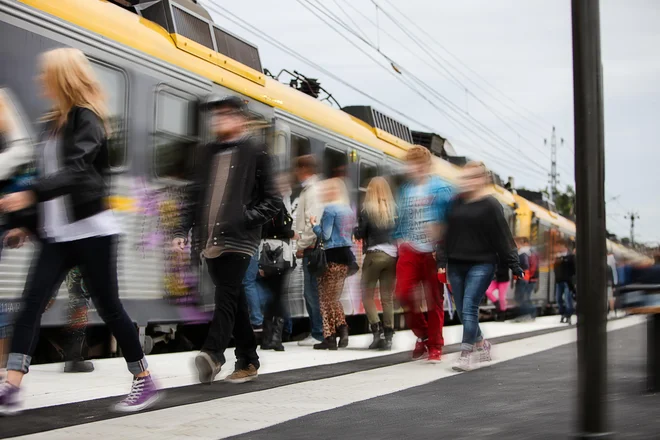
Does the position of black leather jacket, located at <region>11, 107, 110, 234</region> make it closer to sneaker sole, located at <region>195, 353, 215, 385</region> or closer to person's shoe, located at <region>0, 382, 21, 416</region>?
person's shoe, located at <region>0, 382, 21, 416</region>

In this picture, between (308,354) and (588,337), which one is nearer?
(588,337)

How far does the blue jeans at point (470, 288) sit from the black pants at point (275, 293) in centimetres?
188

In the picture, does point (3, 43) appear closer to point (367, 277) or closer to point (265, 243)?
point (265, 243)

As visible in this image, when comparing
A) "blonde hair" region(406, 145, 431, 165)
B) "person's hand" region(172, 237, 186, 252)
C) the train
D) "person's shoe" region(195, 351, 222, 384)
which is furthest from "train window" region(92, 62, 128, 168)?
"blonde hair" region(406, 145, 431, 165)

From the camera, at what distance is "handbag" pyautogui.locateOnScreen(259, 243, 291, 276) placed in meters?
9.70

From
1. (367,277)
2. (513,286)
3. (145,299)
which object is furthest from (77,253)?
(513,286)

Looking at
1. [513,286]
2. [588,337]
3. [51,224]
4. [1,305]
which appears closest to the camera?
[588,337]

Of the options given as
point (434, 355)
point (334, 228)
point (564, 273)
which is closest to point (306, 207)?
point (334, 228)

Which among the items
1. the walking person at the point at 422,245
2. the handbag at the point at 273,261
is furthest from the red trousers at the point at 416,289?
the handbag at the point at 273,261

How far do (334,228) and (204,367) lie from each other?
12.4ft

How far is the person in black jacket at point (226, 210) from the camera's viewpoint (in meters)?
6.62

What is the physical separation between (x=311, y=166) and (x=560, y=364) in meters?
3.18

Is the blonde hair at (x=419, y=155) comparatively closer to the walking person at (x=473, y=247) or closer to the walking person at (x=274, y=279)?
the walking person at (x=473, y=247)

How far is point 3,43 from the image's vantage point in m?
7.12
